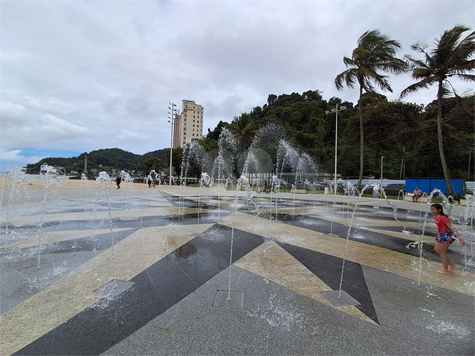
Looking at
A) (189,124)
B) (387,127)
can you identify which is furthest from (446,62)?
(189,124)

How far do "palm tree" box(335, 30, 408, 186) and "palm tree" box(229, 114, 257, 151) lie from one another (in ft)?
57.3

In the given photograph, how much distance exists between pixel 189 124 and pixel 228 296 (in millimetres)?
101672

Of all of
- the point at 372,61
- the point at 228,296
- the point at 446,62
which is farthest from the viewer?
the point at 372,61

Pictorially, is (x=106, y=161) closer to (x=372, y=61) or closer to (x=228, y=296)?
(x=372, y=61)

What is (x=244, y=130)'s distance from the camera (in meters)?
38.1

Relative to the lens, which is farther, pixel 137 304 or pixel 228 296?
pixel 228 296

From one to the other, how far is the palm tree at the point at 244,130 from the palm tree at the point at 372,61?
17475mm

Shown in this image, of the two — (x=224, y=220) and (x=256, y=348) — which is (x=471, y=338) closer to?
(x=256, y=348)

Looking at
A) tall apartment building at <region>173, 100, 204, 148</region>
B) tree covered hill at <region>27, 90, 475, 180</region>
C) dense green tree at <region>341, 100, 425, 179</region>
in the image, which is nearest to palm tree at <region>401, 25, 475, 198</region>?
tree covered hill at <region>27, 90, 475, 180</region>

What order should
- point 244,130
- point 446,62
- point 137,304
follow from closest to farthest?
1. point 137,304
2. point 446,62
3. point 244,130

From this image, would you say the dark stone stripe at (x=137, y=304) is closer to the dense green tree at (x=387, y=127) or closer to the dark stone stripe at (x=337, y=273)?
the dark stone stripe at (x=337, y=273)

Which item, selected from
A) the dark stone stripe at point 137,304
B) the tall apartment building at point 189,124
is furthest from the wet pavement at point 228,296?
the tall apartment building at point 189,124

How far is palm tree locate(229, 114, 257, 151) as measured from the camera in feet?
125

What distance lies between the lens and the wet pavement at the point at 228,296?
2227 millimetres
